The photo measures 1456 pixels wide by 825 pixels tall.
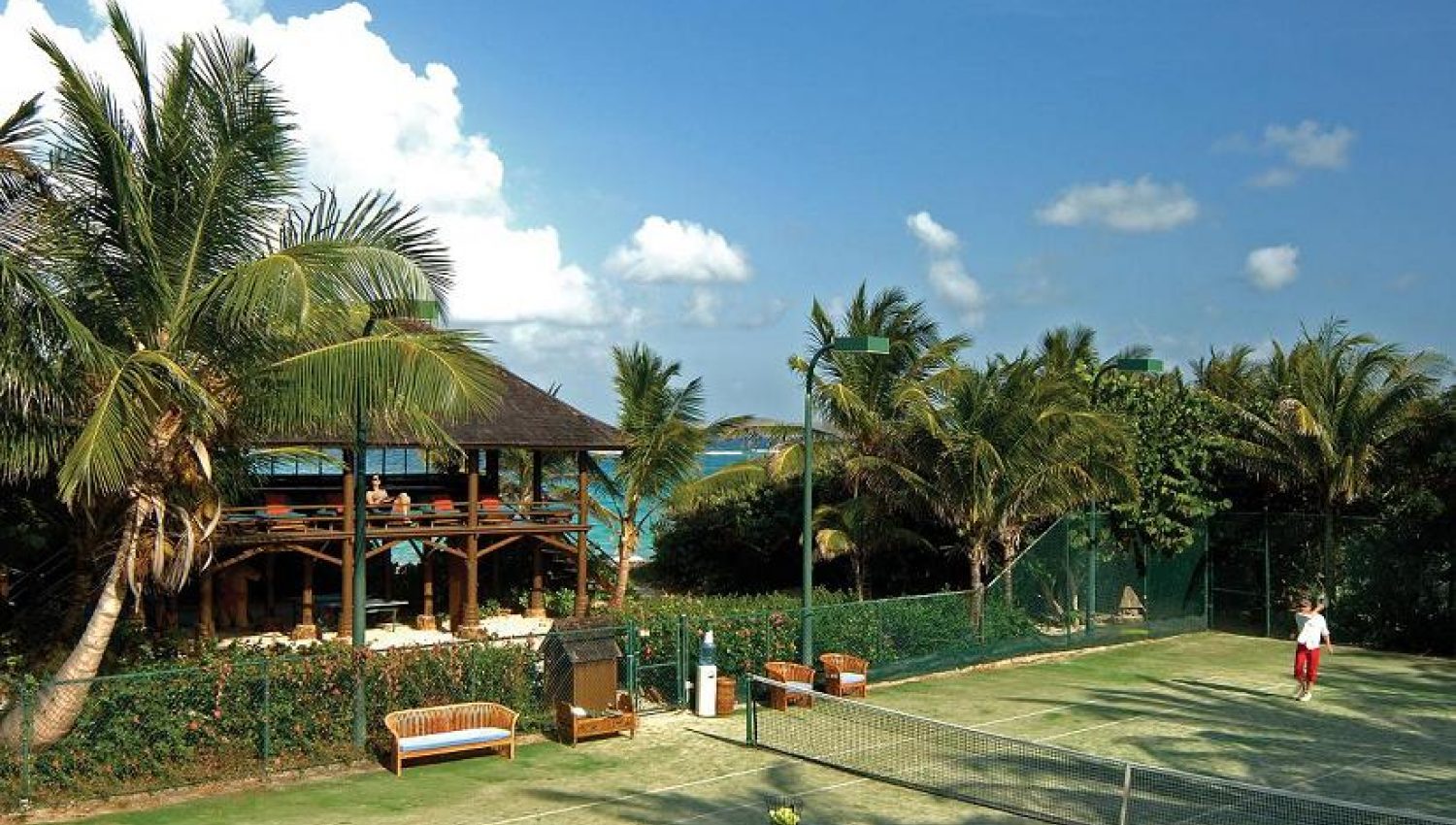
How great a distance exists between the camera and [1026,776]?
14938 millimetres

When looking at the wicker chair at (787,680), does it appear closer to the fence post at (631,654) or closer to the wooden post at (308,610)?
the fence post at (631,654)

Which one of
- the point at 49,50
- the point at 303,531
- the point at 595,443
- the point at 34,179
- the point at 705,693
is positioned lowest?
the point at 705,693

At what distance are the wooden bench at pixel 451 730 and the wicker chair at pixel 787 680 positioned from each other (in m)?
3.94

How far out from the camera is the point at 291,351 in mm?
15414

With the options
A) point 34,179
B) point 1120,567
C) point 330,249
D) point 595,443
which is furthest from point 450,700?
point 1120,567

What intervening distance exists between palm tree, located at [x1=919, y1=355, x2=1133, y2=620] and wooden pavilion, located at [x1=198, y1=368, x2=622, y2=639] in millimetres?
8291

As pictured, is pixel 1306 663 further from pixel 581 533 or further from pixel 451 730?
pixel 581 533

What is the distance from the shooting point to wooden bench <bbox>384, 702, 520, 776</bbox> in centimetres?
1588

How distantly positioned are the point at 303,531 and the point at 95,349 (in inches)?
537

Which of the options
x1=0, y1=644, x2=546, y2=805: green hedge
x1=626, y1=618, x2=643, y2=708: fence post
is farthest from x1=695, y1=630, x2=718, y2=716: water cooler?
x1=0, y1=644, x2=546, y2=805: green hedge

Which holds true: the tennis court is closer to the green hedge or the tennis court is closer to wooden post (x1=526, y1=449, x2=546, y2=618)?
the green hedge

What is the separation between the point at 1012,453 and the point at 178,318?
16717 mm

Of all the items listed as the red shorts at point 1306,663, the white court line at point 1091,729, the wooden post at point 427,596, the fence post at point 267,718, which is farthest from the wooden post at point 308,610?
the red shorts at point 1306,663

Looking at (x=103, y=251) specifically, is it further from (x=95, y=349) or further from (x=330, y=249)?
(x=330, y=249)
